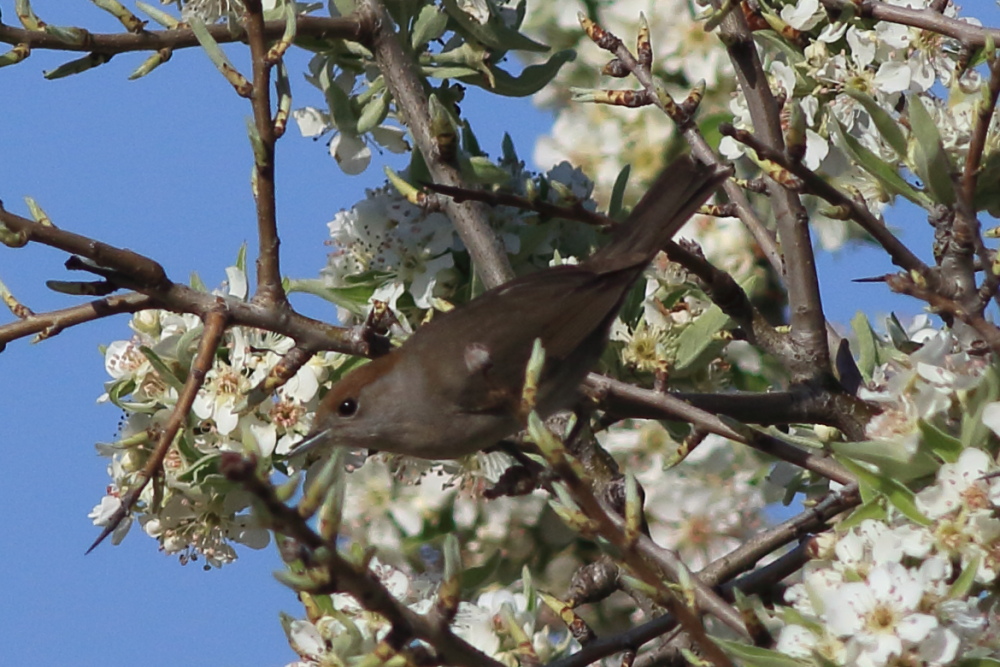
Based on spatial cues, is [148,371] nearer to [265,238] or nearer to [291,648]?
[265,238]

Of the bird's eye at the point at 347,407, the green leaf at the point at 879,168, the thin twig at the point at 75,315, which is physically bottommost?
the green leaf at the point at 879,168

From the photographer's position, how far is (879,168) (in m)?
3.26

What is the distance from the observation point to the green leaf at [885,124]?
10.2ft

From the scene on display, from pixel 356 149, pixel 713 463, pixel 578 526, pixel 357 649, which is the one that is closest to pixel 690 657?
pixel 578 526

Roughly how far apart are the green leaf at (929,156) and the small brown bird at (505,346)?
90 centimetres

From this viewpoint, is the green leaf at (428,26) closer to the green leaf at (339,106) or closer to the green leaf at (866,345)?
the green leaf at (339,106)

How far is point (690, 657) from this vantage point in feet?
7.57

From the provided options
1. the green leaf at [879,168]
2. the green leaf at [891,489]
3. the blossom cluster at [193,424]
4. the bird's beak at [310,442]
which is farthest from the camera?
the bird's beak at [310,442]

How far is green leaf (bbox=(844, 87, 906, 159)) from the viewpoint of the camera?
311 cm

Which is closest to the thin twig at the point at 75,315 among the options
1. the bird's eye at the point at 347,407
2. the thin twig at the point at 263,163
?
the thin twig at the point at 263,163

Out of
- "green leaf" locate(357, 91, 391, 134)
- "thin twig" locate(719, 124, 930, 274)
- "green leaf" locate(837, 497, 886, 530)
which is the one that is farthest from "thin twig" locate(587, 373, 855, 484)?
"green leaf" locate(357, 91, 391, 134)

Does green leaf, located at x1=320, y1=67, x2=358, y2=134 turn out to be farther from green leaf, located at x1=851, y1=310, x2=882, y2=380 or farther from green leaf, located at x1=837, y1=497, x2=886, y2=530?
green leaf, located at x1=837, y1=497, x2=886, y2=530

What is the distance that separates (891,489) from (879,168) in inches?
37.6

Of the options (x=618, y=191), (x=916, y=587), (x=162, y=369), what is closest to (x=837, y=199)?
(x=916, y=587)
